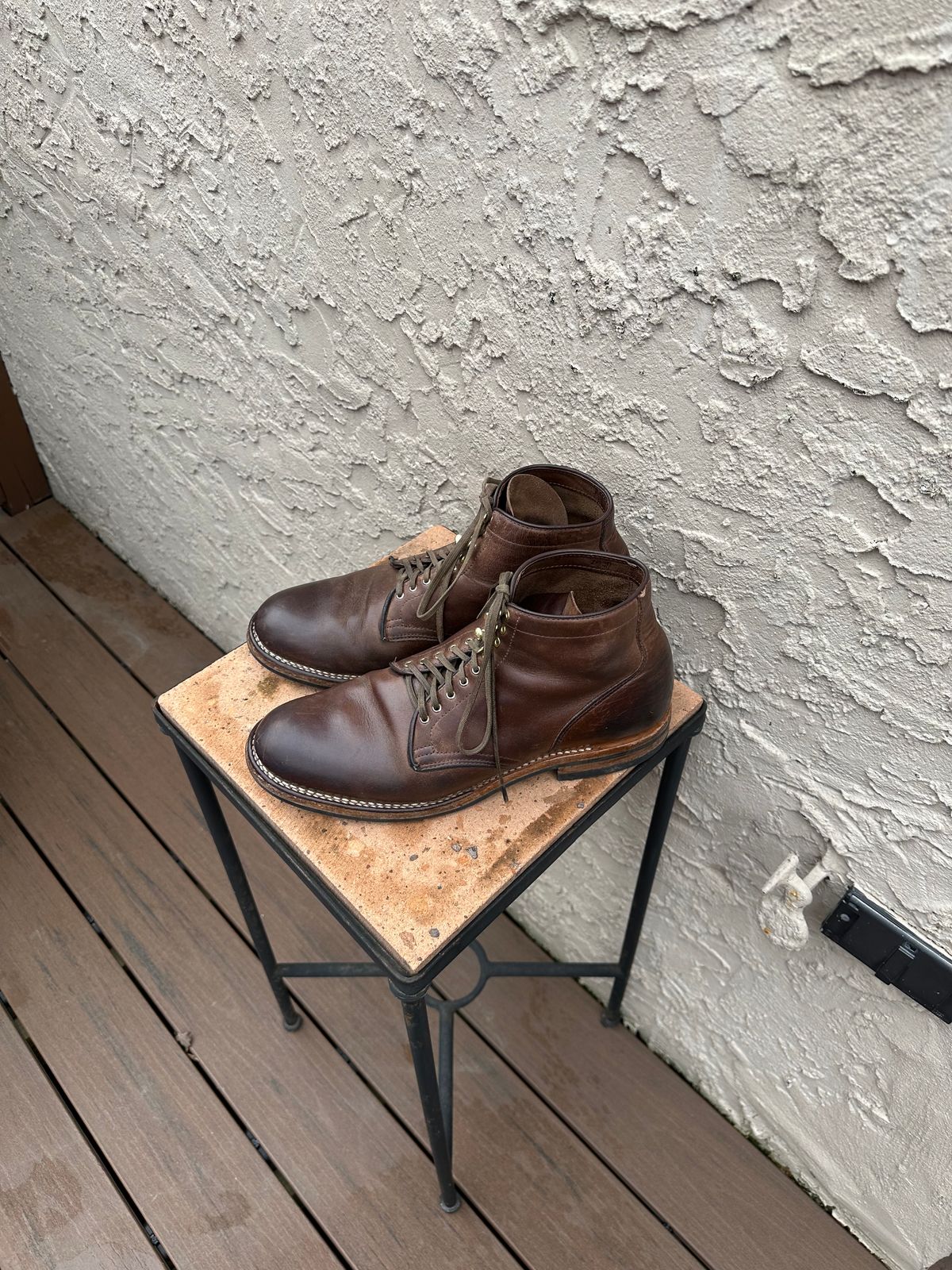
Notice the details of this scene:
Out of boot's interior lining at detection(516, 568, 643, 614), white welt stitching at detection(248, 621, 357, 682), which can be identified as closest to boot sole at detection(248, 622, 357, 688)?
white welt stitching at detection(248, 621, 357, 682)

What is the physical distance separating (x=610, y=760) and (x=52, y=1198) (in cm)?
105

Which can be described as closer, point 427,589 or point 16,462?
point 427,589

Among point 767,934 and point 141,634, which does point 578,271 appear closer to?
point 767,934

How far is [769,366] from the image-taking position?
0.71 meters

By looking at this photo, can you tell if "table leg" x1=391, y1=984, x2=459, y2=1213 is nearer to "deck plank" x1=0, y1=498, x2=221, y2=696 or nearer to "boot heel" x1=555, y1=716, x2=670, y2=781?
"boot heel" x1=555, y1=716, x2=670, y2=781

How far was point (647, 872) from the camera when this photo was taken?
1096mm

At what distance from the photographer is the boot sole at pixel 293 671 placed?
0.92m

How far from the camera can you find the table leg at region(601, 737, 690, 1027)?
37.7 inches

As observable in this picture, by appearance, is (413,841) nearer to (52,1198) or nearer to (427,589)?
(427,589)

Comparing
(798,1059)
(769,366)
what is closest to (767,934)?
(798,1059)

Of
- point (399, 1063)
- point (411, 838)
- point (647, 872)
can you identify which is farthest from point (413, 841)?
point (399, 1063)

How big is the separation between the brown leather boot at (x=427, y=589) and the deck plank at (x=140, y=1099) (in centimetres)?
77

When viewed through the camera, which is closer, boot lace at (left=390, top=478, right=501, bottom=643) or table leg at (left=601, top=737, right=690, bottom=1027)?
boot lace at (left=390, top=478, right=501, bottom=643)

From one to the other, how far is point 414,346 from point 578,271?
0.99 ft
